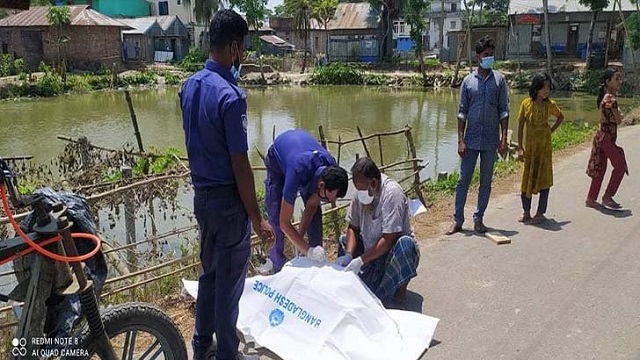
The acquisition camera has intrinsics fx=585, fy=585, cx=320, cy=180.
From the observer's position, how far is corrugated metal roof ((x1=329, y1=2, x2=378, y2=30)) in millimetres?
42031

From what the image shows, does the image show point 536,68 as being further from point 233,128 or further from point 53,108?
point 233,128

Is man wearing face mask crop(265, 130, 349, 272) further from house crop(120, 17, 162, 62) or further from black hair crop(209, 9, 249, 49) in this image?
house crop(120, 17, 162, 62)

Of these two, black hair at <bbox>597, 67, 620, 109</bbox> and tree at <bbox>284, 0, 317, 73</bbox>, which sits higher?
tree at <bbox>284, 0, 317, 73</bbox>

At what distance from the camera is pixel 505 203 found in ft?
23.1

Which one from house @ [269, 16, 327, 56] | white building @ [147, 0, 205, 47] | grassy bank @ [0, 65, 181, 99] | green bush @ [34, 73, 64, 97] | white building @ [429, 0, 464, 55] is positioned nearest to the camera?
grassy bank @ [0, 65, 181, 99]

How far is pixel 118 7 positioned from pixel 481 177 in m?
51.7

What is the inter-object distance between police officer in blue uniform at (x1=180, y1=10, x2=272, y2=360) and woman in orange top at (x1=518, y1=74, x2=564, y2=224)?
151 inches

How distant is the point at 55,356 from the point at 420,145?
14.3m

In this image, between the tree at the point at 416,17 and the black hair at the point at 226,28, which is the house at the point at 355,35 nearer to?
the tree at the point at 416,17

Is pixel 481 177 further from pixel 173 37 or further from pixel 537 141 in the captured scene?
pixel 173 37

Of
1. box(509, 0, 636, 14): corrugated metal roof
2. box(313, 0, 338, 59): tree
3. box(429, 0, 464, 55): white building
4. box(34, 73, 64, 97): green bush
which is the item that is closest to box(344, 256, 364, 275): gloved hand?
box(34, 73, 64, 97): green bush

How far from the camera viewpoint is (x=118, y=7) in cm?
5128

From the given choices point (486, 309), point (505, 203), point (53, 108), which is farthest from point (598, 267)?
point (53, 108)

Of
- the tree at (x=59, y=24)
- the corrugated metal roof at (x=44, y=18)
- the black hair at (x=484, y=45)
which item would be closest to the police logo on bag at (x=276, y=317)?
the black hair at (x=484, y=45)
